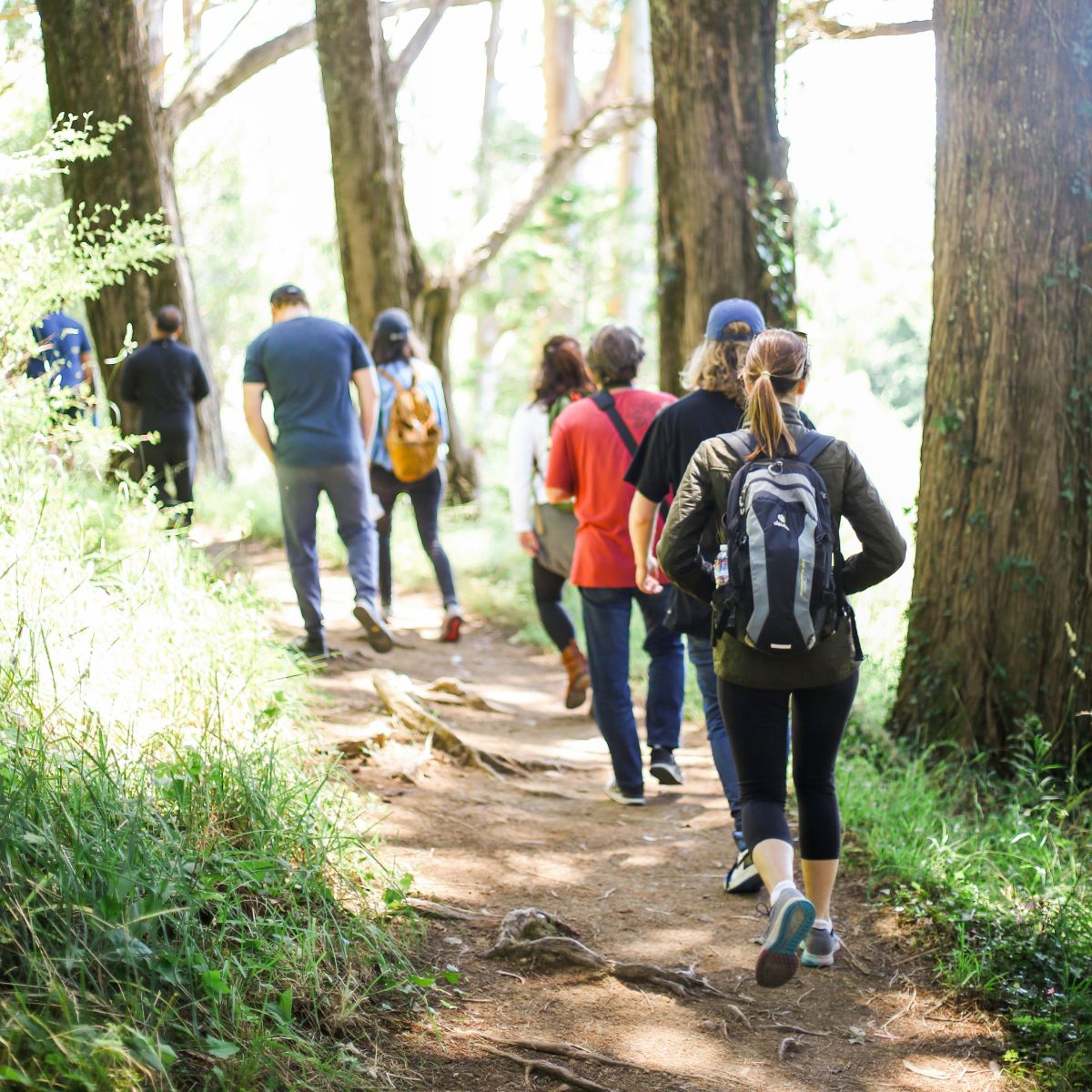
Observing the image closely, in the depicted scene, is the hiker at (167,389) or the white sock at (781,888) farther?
the hiker at (167,389)

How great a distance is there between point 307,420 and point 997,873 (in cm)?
470

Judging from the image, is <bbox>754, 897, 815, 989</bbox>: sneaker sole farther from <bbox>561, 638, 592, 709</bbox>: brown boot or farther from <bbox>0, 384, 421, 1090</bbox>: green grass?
<bbox>561, 638, 592, 709</bbox>: brown boot

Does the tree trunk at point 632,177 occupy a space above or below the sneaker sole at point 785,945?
above

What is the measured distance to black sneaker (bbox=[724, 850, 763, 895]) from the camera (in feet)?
15.3

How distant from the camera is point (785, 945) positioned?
3570 millimetres

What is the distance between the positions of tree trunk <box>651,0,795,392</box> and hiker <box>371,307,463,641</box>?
189cm

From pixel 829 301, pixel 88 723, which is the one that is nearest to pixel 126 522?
pixel 88 723

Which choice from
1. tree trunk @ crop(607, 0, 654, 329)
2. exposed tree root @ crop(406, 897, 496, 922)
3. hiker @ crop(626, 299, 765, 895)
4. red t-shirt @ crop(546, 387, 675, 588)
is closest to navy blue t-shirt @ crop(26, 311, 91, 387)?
red t-shirt @ crop(546, 387, 675, 588)

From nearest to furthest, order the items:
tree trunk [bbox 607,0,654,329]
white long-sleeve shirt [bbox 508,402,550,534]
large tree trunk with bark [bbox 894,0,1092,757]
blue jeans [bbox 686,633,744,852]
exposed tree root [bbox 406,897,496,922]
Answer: exposed tree root [bbox 406,897,496,922], blue jeans [bbox 686,633,744,852], large tree trunk with bark [bbox 894,0,1092,757], white long-sleeve shirt [bbox 508,402,550,534], tree trunk [bbox 607,0,654,329]

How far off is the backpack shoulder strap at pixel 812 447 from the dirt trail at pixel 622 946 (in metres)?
1.71

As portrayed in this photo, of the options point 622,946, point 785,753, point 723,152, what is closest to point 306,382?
point 723,152

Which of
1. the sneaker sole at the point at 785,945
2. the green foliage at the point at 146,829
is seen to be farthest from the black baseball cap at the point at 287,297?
the sneaker sole at the point at 785,945

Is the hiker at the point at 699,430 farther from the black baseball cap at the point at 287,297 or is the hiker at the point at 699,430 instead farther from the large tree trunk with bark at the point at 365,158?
the large tree trunk with bark at the point at 365,158

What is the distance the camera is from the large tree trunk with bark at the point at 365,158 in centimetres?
1259
